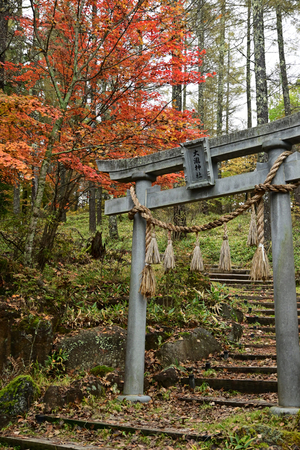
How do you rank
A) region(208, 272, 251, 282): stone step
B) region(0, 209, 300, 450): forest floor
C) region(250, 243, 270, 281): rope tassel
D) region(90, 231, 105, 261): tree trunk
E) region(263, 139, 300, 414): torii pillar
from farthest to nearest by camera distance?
region(208, 272, 251, 282): stone step → region(90, 231, 105, 261): tree trunk → region(250, 243, 270, 281): rope tassel → region(263, 139, 300, 414): torii pillar → region(0, 209, 300, 450): forest floor

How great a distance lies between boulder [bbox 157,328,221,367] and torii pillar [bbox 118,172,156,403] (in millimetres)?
984

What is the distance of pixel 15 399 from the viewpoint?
4504mm

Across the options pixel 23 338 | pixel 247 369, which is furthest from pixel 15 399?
pixel 247 369

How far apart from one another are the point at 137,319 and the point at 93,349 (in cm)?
118

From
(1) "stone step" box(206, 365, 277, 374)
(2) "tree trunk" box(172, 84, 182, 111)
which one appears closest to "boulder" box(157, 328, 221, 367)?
(1) "stone step" box(206, 365, 277, 374)

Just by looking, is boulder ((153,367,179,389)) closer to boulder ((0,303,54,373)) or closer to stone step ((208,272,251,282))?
boulder ((0,303,54,373))

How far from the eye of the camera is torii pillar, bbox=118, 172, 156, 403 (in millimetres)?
4965

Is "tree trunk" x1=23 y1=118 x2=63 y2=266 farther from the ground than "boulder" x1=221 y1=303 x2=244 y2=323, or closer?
farther from the ground

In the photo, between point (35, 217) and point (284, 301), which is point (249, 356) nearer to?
point (284, 301)

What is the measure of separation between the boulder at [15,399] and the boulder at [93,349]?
1.03m

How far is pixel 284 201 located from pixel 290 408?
2215mm

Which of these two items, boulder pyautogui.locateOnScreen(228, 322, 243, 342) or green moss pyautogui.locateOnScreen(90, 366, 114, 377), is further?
boulder pyautogui.locateOnScreen(228, 322, 243, 342)

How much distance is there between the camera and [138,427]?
3908 mm

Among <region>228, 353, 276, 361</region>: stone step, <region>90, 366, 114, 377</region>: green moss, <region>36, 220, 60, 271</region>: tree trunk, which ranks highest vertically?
<region>36, 220, 60, 271</region>: tree trunk
